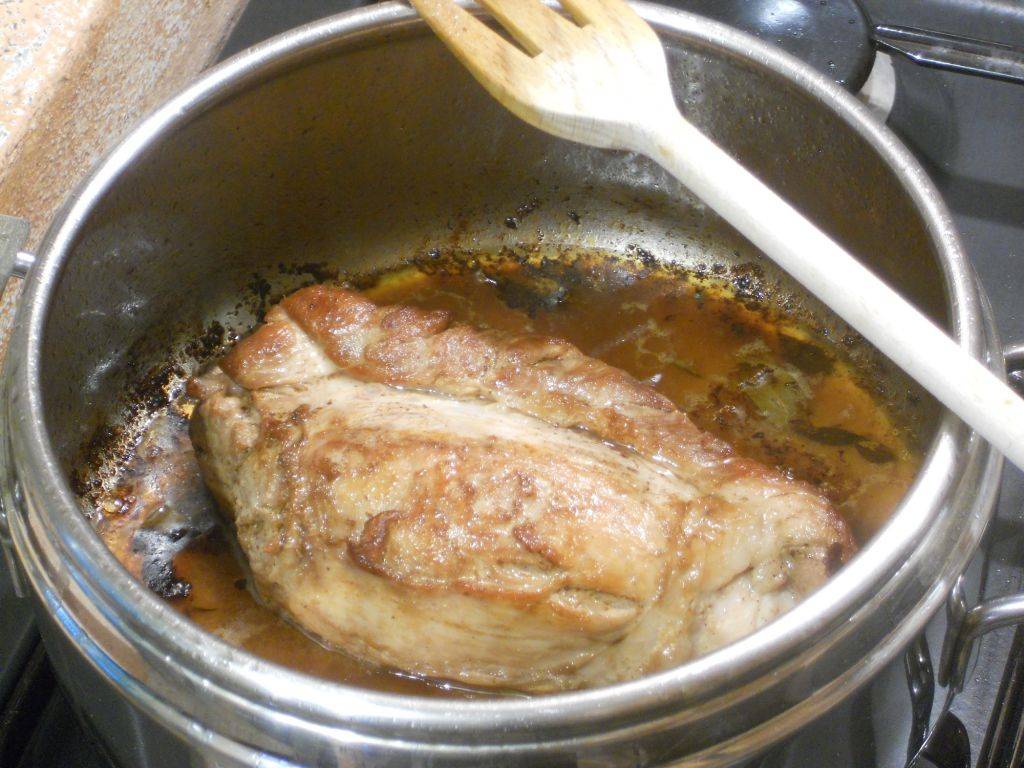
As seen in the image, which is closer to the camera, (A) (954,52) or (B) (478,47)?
(B) (478,47)

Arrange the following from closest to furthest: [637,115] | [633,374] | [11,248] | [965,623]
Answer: [965,623] → [11,248] → [637,115] → [633,374]

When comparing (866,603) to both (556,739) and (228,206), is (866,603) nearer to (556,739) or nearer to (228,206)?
(556,739)

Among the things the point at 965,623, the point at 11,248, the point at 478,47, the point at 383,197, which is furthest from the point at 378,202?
the point at 965,623

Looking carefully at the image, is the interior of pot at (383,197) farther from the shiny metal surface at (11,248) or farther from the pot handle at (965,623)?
the pot handle at (965,623)

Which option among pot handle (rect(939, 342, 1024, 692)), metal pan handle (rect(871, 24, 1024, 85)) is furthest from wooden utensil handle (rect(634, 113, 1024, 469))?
metal pan handle (rect(871, 24, 1024, 85))

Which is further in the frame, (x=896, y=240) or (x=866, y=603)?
(x=896, y=240)

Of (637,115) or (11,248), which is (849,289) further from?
(11,248)

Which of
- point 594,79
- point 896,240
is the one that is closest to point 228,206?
point 594,79
